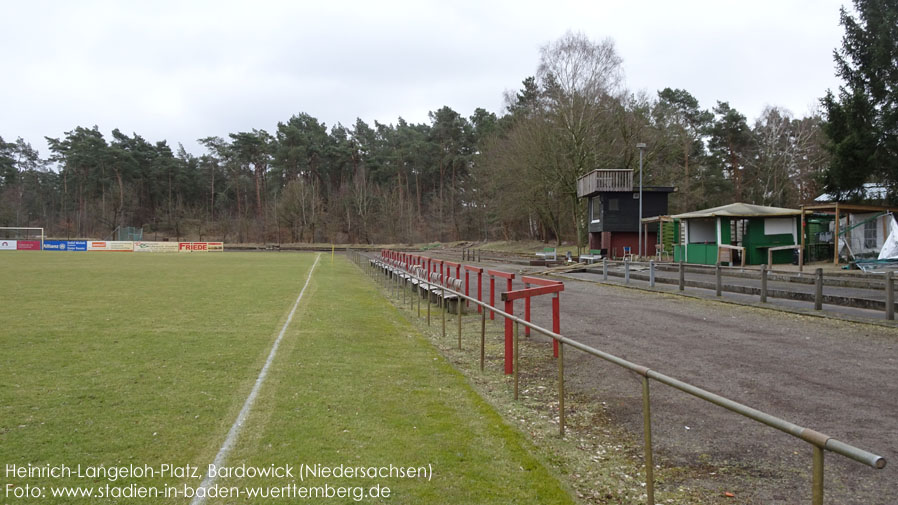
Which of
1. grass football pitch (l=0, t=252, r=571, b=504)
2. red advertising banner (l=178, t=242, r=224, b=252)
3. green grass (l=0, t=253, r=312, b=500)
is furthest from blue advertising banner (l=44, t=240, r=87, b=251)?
grass football pitch (l=0, t=252, r=571, b=504)

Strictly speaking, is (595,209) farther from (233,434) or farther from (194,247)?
(194,247)

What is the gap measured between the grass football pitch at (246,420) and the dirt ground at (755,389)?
1.36m

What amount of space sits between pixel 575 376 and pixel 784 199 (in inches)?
1949

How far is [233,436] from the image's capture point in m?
4.67

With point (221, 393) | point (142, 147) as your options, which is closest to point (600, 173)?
point (221, 393)

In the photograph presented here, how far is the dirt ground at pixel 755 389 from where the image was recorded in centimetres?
392

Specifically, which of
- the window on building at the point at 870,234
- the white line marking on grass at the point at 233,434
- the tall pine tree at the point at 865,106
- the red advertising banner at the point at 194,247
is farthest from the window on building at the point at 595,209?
the red advertising banner at the point at 194,247

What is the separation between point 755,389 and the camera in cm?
611

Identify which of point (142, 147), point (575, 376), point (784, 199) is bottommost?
point (575, 376)

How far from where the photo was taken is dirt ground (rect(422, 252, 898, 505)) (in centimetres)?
392

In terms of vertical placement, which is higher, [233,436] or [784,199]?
[784,199]

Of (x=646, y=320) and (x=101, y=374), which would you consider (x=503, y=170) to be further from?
(x=101, y=374)

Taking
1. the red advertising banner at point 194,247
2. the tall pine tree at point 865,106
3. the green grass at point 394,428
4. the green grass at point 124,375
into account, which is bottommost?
the green grass at point 394,428

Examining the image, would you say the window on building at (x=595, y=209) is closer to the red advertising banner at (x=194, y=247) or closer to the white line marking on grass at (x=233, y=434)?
the white line marking on grass at (x=233, y=434)
